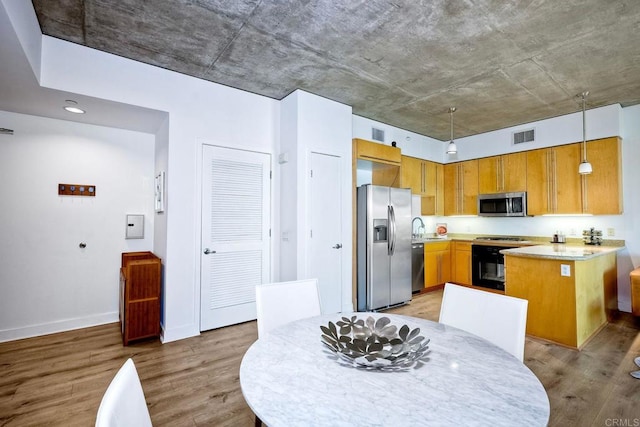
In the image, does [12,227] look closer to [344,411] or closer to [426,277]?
[344,411]

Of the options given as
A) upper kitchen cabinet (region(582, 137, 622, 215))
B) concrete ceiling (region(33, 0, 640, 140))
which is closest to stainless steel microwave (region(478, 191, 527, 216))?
upper kitchen cabinet (region(582, 137, 622, 215))

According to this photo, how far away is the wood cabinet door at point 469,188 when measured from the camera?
5512 mm

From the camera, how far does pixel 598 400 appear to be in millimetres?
2100

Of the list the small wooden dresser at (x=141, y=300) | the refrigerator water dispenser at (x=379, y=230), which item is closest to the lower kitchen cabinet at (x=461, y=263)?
the refrigerator water dispenser at (x=379, y=230)

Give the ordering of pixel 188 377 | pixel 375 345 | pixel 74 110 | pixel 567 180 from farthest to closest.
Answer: pixel 567 180, pixel 74 110, pixel 188 377, pixel 375 345

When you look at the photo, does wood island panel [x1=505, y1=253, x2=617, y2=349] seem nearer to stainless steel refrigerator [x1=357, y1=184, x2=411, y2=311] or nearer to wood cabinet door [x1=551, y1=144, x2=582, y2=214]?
wood cabinet door [x1=551, y1=144, x2=582, y2=214]

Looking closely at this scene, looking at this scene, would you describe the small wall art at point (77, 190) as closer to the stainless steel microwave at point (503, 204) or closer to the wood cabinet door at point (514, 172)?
the stainless steel microwave at point (503, 204)

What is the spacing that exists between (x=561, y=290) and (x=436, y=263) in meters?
2.33

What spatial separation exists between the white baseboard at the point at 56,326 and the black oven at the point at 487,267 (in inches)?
216

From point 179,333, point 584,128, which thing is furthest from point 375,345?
point 584,128

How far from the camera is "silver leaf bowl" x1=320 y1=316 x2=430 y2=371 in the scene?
1.10 metres

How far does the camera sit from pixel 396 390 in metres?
0.93

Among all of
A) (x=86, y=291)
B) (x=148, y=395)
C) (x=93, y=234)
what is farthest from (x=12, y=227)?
(x=148, y=395)

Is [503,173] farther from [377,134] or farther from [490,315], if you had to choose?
[490,315]
